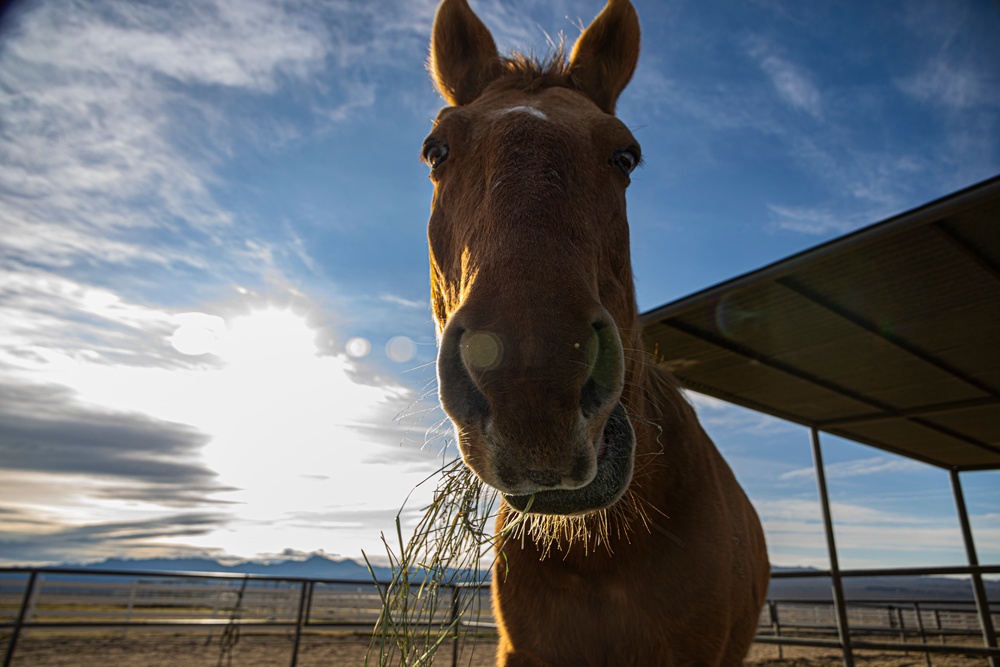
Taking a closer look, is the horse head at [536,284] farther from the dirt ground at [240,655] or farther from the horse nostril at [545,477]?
the dirt ground at [240,655]

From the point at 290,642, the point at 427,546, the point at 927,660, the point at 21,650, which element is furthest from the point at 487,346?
the point at 290,642

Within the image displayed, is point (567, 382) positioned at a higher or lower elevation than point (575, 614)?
higher

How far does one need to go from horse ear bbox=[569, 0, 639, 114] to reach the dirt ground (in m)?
9.10

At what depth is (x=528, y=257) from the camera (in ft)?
4.74

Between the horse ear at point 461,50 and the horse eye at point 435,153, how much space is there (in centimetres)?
68

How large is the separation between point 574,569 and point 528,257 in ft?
4.58

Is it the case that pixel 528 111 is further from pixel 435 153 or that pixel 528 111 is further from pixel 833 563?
pixel 833 563

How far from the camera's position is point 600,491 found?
1.40m

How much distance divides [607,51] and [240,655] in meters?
13.9

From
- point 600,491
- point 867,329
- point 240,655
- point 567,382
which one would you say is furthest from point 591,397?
point 240,655

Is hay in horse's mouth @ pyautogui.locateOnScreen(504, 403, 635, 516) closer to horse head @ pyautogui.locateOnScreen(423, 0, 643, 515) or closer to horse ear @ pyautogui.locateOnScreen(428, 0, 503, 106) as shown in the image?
horse head @ pyautogui.locateOnScreen(423, 0, 643, 515)

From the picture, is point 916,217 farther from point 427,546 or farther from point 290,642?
point 290,642

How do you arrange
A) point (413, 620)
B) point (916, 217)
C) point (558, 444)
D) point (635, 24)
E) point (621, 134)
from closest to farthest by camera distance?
point (558, 444)
point (413, 620)
point (621, 134)
point (635, 24)
point (916, 217)

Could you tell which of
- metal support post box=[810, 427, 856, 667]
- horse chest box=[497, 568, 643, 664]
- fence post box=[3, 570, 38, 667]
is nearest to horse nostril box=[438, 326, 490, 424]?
horse chest box=[497, 568, 643, 664]
